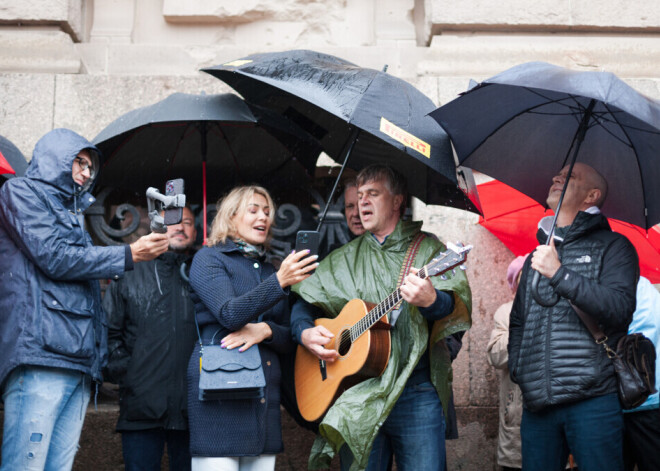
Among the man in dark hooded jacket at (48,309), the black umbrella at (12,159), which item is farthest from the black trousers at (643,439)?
the black umbrella at (12,159)

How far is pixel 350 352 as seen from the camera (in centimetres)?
389

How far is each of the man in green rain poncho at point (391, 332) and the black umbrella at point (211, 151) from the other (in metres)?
0.78

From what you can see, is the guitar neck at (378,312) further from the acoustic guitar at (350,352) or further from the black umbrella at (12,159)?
the black umbrella at (12,159)

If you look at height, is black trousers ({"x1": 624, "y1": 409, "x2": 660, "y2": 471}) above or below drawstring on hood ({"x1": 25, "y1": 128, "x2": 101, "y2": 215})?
below

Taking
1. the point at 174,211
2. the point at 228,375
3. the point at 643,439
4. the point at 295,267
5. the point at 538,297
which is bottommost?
the point at 643,439

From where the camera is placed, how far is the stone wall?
5.52 metres

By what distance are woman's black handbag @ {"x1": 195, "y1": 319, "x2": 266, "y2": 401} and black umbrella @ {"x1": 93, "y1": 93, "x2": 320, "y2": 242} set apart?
4.16 ft

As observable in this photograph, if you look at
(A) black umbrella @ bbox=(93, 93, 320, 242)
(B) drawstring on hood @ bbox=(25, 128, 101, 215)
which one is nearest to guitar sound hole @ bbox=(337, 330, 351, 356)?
(A) black umbrella @ bbox=(93, 93, 320, 242)

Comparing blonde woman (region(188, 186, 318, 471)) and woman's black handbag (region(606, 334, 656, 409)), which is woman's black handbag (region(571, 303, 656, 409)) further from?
blonde woman (region(188, 186, 318, 471))

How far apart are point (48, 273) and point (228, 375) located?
0.95m

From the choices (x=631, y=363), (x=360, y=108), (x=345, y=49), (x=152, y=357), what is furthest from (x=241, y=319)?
(x=345, y=49)

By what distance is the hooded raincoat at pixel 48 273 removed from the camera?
3.65 metres

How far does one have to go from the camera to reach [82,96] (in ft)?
18.9

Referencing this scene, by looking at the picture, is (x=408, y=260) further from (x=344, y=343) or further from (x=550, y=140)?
(x=550, y=140)
